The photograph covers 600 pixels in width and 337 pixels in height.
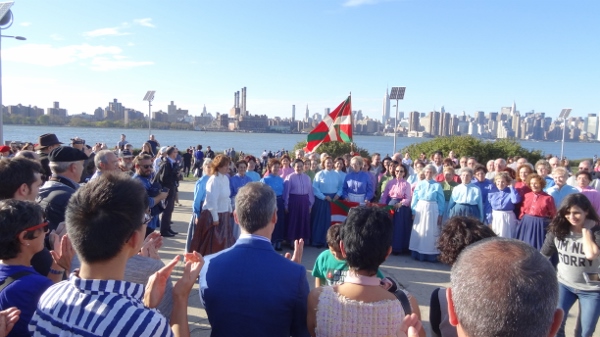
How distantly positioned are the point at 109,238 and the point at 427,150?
749 inches

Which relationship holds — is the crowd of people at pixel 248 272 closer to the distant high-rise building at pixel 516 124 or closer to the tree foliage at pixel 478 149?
the tree foliage at pixel 478 149

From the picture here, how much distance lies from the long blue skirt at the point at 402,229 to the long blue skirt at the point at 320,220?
4.05 feet

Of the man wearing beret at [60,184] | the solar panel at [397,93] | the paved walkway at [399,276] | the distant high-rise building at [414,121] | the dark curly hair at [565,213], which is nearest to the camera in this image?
the man wearing beret at [60,184]

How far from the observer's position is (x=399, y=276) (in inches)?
260

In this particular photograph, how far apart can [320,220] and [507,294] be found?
7084 millimetres

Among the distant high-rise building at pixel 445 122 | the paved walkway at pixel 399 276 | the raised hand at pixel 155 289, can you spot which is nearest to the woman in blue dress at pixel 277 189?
the paved walkway at pixel 399 276

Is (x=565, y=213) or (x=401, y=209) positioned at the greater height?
(x=565, y=213)

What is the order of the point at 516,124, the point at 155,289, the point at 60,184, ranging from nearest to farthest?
1. the point at 155,289
2. the point at 60,184
3. the point at 516,124

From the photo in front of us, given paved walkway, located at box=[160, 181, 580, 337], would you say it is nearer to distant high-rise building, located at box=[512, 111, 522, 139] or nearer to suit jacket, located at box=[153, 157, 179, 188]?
suit jacket, located at box=[153, 157, 179, 188]

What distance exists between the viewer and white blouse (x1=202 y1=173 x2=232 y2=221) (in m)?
6.19

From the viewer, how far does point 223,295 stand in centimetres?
226

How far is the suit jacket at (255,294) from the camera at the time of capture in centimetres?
222

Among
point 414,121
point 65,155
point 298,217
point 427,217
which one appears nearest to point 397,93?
point 427,217

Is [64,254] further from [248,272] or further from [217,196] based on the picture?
[217,196]
